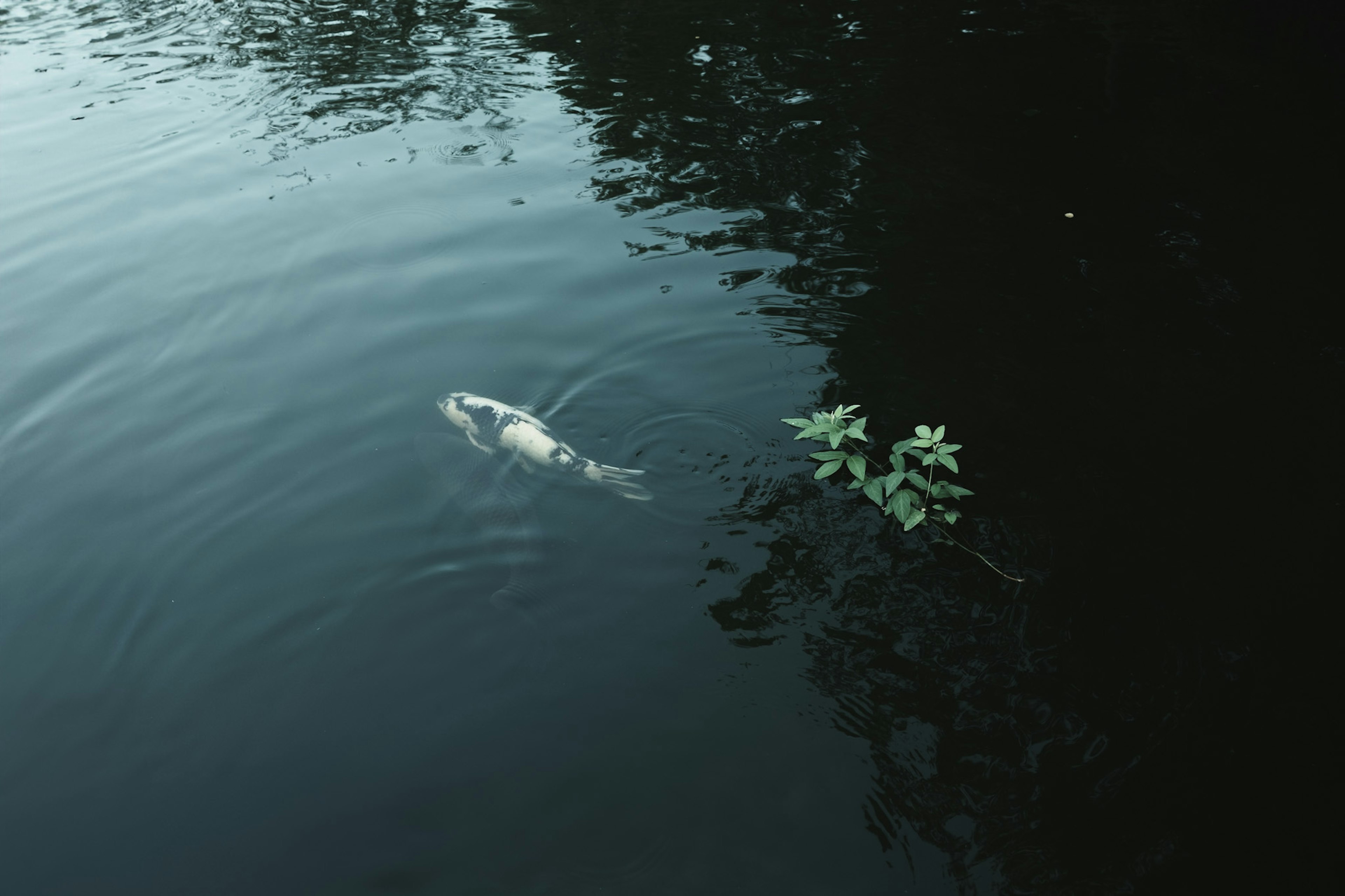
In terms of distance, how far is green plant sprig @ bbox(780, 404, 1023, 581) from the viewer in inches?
171

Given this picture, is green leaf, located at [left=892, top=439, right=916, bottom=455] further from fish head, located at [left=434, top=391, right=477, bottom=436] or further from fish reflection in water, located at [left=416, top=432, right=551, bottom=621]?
fish head, located at [left=434, top=391, right=477, bottom=436]

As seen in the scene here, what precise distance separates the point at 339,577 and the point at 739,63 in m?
8.50

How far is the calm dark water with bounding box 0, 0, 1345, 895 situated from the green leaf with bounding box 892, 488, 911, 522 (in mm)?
181

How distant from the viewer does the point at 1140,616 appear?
3.99 m

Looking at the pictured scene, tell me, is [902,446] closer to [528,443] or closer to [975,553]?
[975,553]

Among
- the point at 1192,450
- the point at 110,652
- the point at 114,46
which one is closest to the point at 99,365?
the point at 110,652

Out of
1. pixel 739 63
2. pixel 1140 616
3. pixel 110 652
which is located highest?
pixel 739 63

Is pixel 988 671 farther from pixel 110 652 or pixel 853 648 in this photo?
pixel 110 652

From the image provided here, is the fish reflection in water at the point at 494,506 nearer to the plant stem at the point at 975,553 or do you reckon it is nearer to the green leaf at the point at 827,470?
the green leaf at the point at 827,470

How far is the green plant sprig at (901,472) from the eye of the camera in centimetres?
434

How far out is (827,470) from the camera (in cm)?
452

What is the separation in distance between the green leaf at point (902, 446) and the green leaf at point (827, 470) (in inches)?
12.7

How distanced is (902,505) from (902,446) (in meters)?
0.43

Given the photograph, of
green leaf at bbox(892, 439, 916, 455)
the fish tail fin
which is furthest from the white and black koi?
green leaf at bbox(892, 439, 916, 455)
